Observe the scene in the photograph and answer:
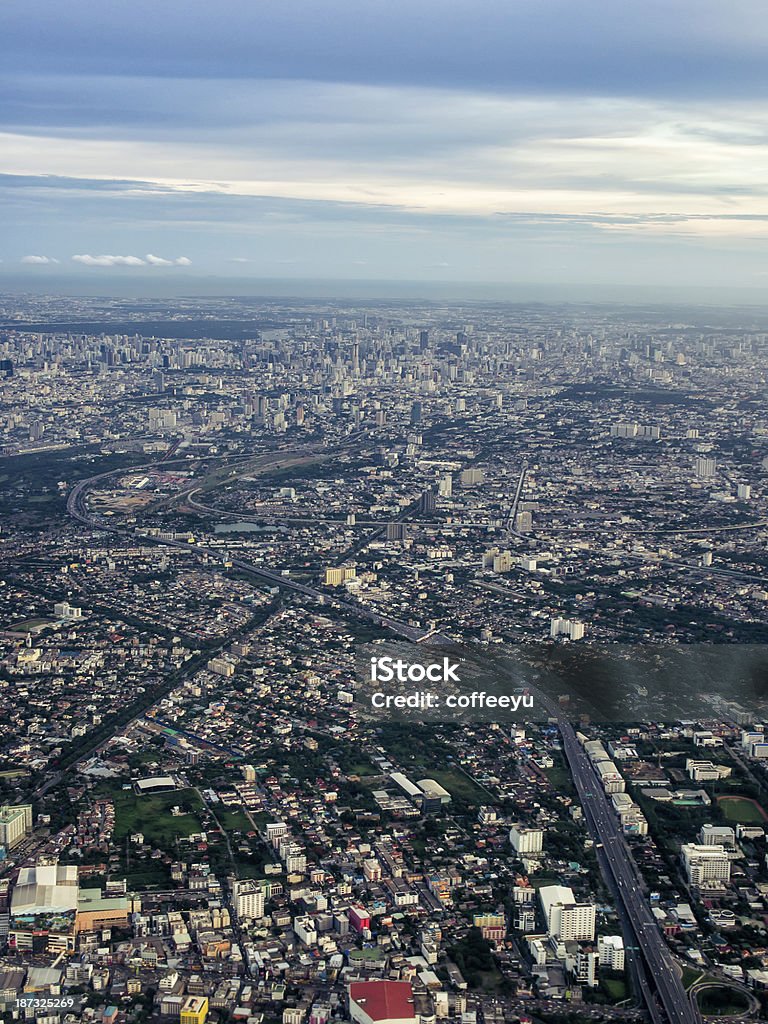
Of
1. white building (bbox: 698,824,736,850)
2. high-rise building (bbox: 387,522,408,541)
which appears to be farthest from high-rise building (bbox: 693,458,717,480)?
white building (bbox: 698,824,736,850)

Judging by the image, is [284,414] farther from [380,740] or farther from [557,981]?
[557,981]

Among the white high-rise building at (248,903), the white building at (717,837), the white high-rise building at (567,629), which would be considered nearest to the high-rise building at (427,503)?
the white high-rise building at (567,629)

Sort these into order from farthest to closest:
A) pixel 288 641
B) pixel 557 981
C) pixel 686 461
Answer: pixel 686 461
pixel 288 641
pixel 557 981

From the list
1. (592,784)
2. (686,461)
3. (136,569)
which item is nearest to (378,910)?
(592,784)

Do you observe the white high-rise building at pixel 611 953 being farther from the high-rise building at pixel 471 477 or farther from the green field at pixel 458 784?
the high-rise building at pixel 471 477

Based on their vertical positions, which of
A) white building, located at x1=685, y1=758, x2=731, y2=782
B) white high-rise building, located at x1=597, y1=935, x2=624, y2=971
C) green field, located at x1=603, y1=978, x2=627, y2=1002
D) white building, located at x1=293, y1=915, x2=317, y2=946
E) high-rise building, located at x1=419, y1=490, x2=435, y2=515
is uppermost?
high-rise building, located at x1=419, y1=490, x2=435, y2=515

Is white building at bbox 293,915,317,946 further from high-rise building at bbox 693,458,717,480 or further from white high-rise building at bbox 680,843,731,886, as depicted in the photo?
high-rise building at bbox 693,458,717,480

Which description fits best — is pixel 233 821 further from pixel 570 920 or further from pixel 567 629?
pixel 567 629
